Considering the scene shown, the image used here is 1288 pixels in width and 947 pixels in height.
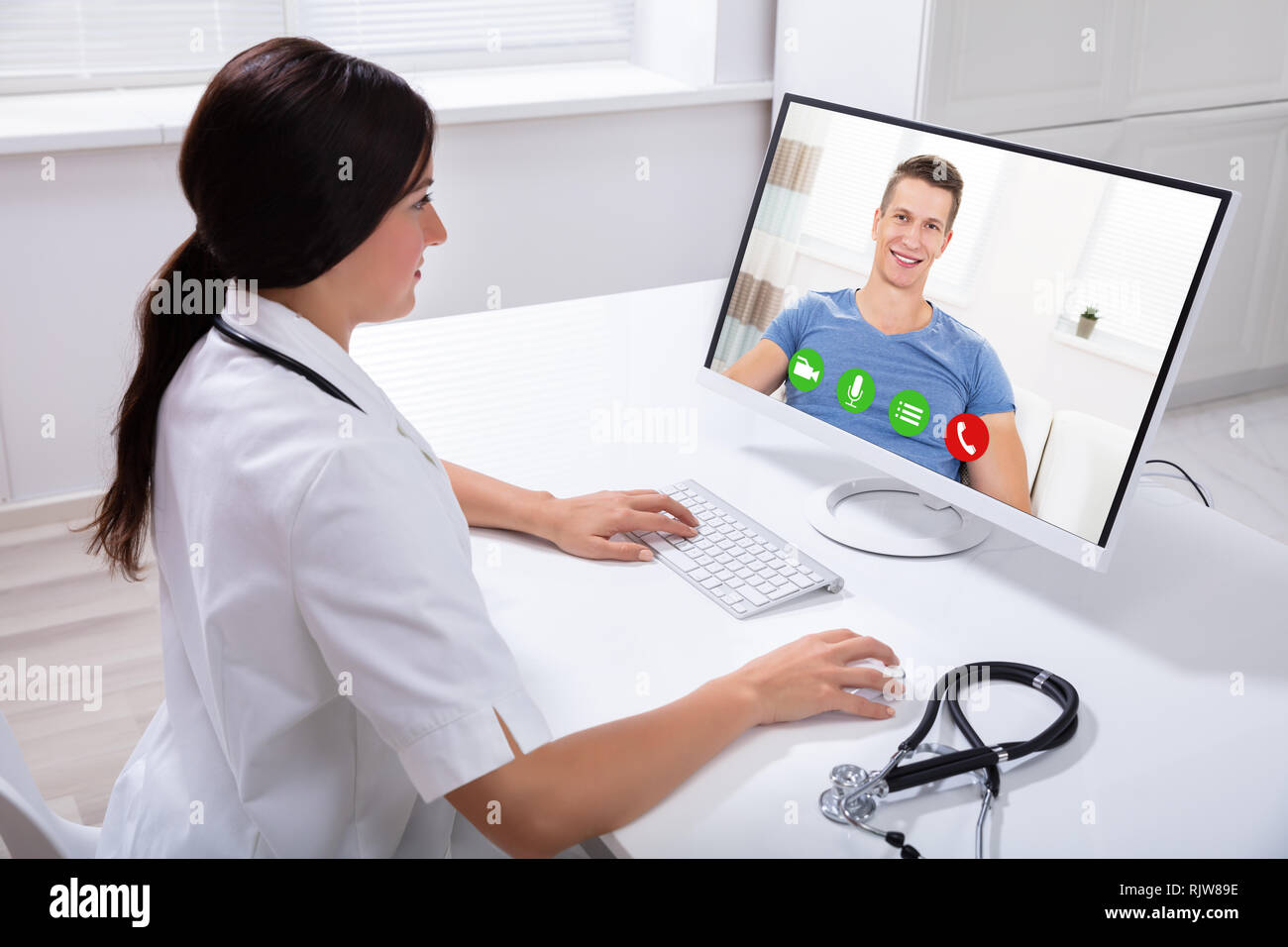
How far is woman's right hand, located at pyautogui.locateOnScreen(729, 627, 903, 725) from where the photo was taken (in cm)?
99

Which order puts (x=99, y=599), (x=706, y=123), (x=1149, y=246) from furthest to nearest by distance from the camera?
(x=706, y=123)
(x=99, y=599)
(x=1149, y=246)

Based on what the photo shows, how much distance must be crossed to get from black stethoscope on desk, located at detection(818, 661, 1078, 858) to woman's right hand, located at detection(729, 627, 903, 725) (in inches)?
2.1

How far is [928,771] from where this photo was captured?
2.98 ft

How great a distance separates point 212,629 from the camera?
2.87 ft

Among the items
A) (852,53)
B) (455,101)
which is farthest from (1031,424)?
(455,101)

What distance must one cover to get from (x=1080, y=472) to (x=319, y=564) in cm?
66

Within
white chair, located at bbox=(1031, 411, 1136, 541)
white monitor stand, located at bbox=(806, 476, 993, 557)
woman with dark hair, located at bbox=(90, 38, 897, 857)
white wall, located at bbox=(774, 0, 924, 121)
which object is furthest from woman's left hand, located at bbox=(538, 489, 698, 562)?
white wall, located at bbox=(774, 0, 924, 121)

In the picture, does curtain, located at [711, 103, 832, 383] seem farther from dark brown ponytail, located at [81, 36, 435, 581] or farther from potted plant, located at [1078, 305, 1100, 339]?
dark brown ponytail, located at [81, 36, 435, 581]

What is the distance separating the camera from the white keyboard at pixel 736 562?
3.81 ft

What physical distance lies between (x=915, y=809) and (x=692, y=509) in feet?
1.62

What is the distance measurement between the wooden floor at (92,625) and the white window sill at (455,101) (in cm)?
87

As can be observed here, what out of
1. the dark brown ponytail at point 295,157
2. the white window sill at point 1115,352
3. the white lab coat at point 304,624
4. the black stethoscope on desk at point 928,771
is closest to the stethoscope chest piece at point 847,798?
the black stethoscope on desk at point 928,771
